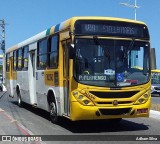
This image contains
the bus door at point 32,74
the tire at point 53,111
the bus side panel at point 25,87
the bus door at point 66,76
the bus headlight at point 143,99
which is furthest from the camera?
the bus side panel at point 25,87

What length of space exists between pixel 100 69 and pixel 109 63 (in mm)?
319

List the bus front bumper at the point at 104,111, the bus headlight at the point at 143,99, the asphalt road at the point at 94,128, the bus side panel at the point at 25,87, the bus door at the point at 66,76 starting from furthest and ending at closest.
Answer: the bus side panel at the point at 25,87 → the bus door at the point at 66,76 → the bus headlight at the point at 143,99 → the bus front bumper at the point at 104,111 → the asphalt road at the point at 94,128

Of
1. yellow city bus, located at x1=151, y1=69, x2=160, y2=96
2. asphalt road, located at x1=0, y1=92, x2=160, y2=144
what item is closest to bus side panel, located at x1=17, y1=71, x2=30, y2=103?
asphalt road, located at x1=0, y1=92, x2=160, y2=144

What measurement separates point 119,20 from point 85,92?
2452mm

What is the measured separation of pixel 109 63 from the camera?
11164mm

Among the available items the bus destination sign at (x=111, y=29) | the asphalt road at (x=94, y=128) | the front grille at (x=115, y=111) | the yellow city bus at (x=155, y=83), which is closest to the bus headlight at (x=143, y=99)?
the front grille at (x=115, y=111)

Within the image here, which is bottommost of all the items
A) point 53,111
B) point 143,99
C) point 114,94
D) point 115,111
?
point 53,111

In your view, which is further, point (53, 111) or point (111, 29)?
point (53, 111)

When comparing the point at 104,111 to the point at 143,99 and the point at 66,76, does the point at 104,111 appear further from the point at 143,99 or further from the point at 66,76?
the point at 66,76

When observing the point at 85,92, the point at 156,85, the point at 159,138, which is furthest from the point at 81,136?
the point at 156,85

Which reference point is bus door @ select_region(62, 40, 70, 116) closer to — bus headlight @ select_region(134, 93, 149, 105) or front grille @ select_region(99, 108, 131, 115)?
front grille @ select_region(99, 108, 131, 115)

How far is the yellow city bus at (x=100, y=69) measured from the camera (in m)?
10.9

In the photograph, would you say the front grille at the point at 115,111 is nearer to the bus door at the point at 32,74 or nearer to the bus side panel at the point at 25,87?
the bus door at the point at 32,74

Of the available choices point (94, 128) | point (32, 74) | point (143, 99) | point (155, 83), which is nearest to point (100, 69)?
point (143, 99)
